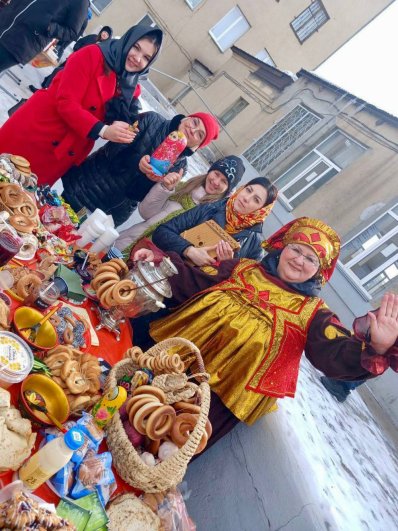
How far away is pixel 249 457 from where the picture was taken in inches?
87.6

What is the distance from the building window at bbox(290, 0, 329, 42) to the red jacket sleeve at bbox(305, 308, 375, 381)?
1600 centimetres

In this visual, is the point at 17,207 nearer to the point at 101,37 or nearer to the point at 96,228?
the point at 96,228

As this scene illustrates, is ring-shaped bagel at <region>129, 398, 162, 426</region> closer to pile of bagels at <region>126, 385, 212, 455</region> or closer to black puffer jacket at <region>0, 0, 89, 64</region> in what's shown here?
pile of bagels at <region>126, 385, 212, 455</region>

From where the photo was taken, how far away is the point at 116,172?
2873 mm

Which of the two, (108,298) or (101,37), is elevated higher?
(101,37)

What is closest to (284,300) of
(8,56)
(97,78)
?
(97,78)

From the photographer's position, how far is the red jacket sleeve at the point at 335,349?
1871 millimetres

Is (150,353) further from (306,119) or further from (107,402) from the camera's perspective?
(306,119)

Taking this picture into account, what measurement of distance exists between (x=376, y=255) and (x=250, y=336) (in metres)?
6.72

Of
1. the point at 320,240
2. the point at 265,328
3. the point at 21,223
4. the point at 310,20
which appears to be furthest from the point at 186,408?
the point at 310,20

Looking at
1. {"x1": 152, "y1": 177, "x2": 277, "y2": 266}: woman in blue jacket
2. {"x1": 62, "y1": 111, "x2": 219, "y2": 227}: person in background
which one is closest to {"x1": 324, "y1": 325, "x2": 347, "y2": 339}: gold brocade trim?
{"x1": 152, "y1": 177, "x2": 277, "y2": 266}: woman in blue jacket

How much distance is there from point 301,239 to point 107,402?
58.6 inches

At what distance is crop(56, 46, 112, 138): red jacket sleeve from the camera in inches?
92.5

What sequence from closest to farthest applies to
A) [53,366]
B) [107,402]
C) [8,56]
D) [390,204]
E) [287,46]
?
[107,402] < [53,366] < [8,56] < [390,204] < [287,46]
